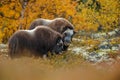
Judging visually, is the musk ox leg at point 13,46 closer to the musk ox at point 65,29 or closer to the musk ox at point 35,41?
the musk ox at point 35,41

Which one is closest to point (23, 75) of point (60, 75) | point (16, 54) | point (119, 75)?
point (60, 75)

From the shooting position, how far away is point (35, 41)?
12.8m

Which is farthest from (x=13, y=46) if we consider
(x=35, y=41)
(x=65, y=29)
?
(x=65, y=29)

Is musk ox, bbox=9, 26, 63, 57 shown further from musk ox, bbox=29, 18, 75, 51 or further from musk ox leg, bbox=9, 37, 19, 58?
musk ox, bbox=29, 18, 75, 51

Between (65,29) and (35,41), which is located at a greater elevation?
(35,41)

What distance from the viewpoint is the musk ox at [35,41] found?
12.5 meters

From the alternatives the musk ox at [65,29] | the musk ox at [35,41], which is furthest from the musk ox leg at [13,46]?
the musk ox at [65,29]

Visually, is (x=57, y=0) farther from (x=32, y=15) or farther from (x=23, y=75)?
(x=23, y=75)

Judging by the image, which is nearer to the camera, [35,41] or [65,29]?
[35,41]

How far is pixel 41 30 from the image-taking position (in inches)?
504

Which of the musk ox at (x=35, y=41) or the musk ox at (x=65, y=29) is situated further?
the musk ox at (x=65, y=29)

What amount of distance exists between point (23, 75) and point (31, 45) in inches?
294

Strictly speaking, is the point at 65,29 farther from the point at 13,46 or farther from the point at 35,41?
the point at 13,46

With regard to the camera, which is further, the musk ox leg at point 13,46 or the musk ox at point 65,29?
the musk ox at point 65,29
